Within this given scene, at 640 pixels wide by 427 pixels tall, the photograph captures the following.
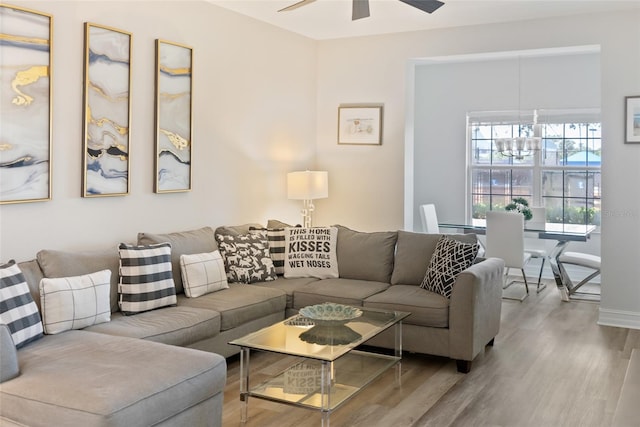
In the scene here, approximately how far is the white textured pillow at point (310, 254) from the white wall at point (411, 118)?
134 cm

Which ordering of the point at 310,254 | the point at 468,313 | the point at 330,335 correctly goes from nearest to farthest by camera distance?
the point at 330,335 < the point at 468,313 < the point at 310,254

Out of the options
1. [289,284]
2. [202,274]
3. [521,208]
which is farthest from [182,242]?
[521,208]

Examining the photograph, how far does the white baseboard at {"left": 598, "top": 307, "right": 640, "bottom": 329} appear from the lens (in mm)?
5305

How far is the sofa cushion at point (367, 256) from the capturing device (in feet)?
16.5

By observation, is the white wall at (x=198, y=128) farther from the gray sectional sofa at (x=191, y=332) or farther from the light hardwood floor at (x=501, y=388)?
the light hardwood floor at (x=501, y=388)

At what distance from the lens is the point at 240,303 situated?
4176 mm

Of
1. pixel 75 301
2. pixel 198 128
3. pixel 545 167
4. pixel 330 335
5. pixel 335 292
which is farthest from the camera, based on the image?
pixel 545 167

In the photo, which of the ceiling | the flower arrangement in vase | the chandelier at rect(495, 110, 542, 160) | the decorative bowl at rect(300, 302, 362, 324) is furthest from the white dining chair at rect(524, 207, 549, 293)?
the decorative bowl at rect(300, 302, 362, 324)

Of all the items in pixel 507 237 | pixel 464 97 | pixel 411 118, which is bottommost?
pixel 507 237

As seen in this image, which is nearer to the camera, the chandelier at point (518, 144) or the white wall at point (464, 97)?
the chandelier at point (518, 144)

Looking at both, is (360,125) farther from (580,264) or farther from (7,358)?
(7,358)

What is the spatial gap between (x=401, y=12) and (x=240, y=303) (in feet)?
9.48

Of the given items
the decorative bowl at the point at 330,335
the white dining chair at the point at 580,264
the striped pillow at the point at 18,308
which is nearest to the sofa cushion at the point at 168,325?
the striped pillow at the point at 18,308

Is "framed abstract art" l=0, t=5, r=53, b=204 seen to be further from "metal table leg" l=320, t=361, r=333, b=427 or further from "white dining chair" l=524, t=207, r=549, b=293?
"white dining chair" l=524, t=207, r=549, b=293
